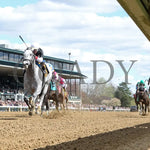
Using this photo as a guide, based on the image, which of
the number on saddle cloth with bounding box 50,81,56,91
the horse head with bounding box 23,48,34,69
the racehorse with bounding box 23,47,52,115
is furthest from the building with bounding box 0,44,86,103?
the horse head with bounding box 23,48,34,69

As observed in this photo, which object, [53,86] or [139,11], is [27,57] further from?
[139,11]

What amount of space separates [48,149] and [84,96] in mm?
81855

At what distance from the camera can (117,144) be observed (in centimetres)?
615

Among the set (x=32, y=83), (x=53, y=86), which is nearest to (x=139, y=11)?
(x=32, y=83)

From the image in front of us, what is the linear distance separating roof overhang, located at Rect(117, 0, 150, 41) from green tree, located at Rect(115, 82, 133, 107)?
7621 cm

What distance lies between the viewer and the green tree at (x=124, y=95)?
83.2m

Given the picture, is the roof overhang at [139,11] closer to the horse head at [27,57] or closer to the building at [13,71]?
the horse head at [27,57]

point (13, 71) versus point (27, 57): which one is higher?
point (13, 71)

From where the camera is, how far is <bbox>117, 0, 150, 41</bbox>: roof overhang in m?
4.93

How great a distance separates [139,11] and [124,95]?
79877 millimetres

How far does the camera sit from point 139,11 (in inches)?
219

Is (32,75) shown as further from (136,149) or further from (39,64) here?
(136,149)

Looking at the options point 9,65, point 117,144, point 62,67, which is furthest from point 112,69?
point 117,144

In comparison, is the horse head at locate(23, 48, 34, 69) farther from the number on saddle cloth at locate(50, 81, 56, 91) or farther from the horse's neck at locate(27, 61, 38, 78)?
the number on saddle cloth at locate(50, 81, 56, 91)
